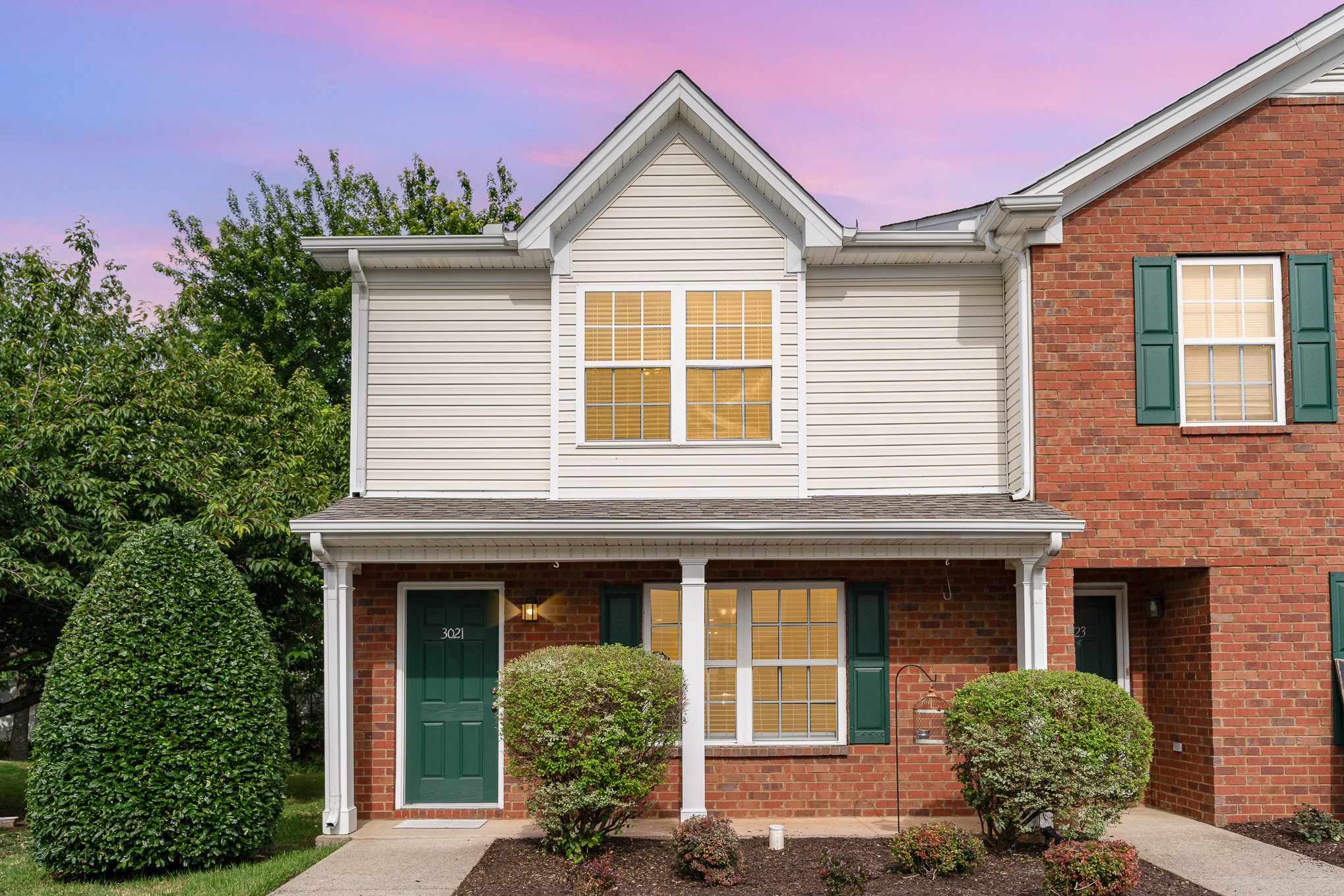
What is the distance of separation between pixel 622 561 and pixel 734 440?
1.60 m

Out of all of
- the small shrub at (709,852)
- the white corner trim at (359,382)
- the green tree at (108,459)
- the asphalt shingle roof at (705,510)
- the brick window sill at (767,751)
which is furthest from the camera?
the green tree at (108,459)

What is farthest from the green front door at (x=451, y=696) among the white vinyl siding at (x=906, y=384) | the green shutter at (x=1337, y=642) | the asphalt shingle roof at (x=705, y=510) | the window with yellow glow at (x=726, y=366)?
the green shutter at (x=1337, y=642)

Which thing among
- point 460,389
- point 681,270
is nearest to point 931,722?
point 681,270

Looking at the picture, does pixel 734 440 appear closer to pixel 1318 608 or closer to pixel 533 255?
pixel 533 255

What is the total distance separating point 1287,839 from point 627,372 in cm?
700

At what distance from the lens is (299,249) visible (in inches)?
1004

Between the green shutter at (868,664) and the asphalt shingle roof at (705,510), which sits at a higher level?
the asphalt shingle roof at (705,510)

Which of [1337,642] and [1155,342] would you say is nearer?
[1337,642]

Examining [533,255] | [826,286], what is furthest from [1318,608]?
[533,255]

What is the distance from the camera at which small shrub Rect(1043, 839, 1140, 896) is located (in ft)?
21.9

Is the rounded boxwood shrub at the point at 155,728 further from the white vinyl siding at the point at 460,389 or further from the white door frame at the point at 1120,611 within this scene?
the white door frame at the point at 1120,611

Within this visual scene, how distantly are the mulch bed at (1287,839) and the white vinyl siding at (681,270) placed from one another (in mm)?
5014

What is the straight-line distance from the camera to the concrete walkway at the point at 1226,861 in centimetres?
727

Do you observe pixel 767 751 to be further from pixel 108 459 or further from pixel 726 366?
pixel 108 459
